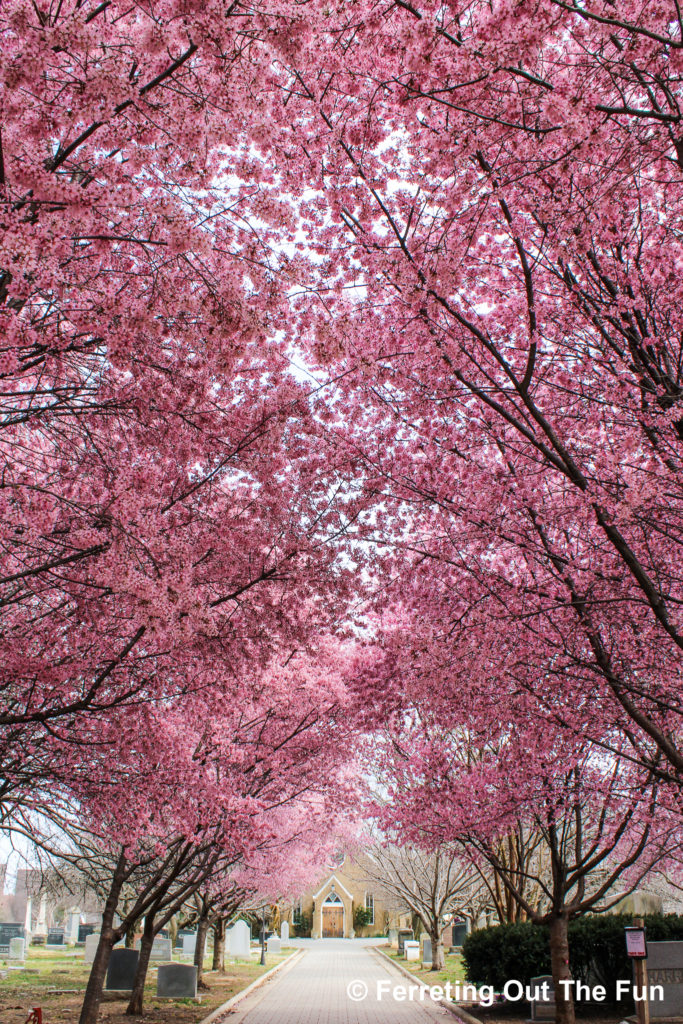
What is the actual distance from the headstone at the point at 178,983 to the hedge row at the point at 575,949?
6.70 m

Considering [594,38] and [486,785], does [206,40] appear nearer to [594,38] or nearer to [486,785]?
[594,38]

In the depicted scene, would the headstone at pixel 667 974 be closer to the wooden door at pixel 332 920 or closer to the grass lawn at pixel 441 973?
the grass lawn at pixel 441 973

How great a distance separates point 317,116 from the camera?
5.67 meters

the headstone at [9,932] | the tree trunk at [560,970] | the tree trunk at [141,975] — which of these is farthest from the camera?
the headstone at [9,932]

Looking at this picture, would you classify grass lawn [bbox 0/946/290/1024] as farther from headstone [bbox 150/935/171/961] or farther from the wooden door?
the wooden door

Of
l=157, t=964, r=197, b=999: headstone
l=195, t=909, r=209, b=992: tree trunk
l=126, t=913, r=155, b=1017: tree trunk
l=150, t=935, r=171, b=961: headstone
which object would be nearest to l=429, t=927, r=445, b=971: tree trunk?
l=195, t=909, r=209, b=992: tree trunk

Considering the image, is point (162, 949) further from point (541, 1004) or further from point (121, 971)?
point (541, 1004)

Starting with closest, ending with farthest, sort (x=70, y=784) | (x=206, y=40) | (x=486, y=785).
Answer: (x=206, y=40) → (x=70, y=784) → (x=486, y=785)

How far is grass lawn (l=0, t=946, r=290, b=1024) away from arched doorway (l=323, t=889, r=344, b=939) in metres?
37.7

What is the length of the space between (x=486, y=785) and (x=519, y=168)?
9875 millimetres

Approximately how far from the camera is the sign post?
966 centimetres

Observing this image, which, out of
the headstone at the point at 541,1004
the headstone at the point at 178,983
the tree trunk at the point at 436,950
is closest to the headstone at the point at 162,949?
the tree trunk at the point at 436,950

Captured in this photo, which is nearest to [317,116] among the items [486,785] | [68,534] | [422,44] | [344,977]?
[422,44]

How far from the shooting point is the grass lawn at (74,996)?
13969 millimetres
